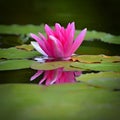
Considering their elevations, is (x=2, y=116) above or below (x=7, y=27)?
below

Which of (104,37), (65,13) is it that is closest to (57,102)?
(104,37)

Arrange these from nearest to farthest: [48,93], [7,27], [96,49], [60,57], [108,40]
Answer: [48,93] < [60,57] < [96,49] < [108,40] < [7,27]

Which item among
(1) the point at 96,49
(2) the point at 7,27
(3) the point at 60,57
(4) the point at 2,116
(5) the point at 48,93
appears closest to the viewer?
(4) the point at 2,116

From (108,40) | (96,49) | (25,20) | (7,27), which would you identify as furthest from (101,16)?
(96,49)

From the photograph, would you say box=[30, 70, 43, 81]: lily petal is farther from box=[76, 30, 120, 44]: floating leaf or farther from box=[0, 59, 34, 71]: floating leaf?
box=[76, 30, 120, 44]: floating leaf

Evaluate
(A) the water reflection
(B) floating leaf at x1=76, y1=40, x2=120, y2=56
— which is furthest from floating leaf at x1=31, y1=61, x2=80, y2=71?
(B) floating leaf at x1=76, y1=40, x2=120, y2=56

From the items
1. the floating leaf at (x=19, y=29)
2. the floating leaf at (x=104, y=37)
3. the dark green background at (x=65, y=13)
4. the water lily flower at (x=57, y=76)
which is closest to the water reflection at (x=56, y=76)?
the water lily flower at (x=57, y=76)

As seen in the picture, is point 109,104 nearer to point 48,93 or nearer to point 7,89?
point 48,93

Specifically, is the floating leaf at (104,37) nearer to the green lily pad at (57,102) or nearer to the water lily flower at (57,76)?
the water lily flower at (57,76)

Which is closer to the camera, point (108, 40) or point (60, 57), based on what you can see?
point (60, 57)
